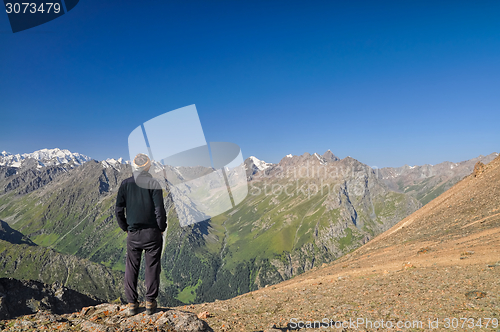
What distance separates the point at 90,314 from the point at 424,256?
2585 cm

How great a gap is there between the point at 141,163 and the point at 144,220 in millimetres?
1635

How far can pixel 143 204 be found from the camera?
715 cm

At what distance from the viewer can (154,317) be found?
7328 mm

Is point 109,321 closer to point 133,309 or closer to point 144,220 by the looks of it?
point 133,309

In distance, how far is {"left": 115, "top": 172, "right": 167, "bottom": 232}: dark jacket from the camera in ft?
23.3

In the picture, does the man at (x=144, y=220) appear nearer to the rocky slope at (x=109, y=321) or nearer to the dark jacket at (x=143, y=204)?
the dark jacket at (x=143, y=204)

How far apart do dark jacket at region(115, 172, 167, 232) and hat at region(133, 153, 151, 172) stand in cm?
16

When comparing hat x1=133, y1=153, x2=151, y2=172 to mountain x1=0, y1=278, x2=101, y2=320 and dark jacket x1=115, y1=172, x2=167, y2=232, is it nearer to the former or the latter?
dark jacket x1=115, y1=172, x2=167, y2=232

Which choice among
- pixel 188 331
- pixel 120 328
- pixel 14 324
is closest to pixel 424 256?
pixel 188 331

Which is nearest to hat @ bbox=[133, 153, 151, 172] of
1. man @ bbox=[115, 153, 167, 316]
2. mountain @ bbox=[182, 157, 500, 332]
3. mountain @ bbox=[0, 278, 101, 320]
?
man @ bbox=[115, 153, 167, 316]

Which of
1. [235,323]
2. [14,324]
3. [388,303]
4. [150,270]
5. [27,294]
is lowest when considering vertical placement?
[27,294]

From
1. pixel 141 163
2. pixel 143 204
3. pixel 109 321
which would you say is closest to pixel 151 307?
pixel 109 321

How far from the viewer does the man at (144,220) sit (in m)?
7.12

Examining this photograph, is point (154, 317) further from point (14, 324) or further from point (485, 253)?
point (485, 253)
